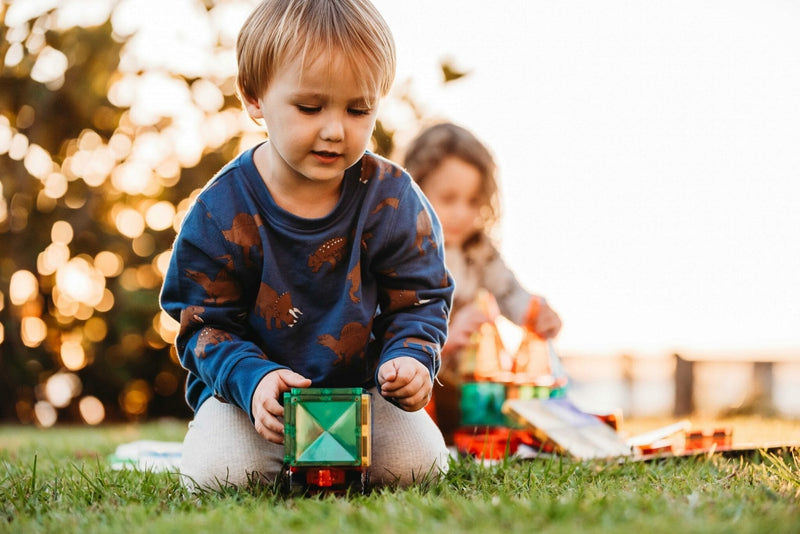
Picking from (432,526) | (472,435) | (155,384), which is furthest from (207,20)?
(432,526)

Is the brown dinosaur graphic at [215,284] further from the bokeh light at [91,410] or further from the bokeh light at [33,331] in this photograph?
the bokeh light at [91,410]

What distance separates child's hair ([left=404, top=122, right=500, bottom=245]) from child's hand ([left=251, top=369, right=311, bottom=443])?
7.48ft

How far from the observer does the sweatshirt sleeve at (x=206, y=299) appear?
206 centimetres

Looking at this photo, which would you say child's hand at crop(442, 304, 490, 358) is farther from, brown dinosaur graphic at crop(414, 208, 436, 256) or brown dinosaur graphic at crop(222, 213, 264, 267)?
brown dinosaur graphic at crop(222, 213, 264, 267)

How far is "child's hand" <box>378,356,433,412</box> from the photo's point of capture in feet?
6.11

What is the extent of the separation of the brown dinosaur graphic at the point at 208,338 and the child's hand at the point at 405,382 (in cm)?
45

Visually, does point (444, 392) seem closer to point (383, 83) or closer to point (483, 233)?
point (483, 233)

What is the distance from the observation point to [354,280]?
2.15 metres

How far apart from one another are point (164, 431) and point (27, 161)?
3.47m

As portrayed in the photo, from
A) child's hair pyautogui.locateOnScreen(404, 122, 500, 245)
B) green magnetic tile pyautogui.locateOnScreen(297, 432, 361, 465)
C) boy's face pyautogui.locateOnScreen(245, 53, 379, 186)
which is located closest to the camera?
green magnetic tile pyautogui.locateOnScreen(297, 432, 361, 465)

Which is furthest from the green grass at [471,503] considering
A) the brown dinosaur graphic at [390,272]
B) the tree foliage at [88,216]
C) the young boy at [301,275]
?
the tree foliage at [88,216]

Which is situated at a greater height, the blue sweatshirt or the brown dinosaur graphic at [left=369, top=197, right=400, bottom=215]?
the brown dinosaur graphic at [left=369, top=197, right=400, bottom=215]

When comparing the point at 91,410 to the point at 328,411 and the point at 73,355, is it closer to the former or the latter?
the point at 73,355

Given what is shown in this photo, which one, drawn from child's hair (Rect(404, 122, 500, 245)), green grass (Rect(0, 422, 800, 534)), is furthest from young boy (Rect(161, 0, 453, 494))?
child's hair (Rect(404, 122, 500, 245))
